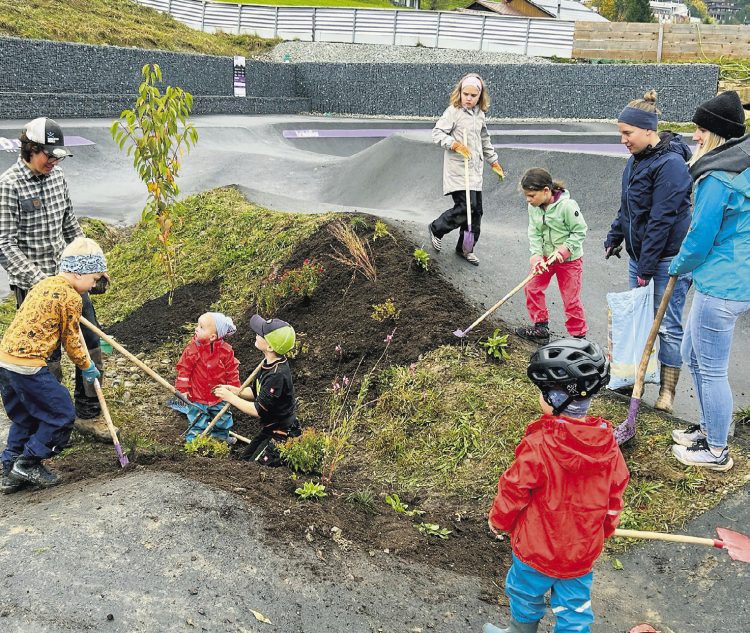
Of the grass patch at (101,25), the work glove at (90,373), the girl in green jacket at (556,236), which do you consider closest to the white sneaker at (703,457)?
the girl in green jacket at (556,236)

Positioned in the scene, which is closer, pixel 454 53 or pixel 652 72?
pixel 652 72

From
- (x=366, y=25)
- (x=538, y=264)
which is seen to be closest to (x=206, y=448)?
(x=538, y=264)

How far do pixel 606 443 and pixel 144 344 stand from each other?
5.60 meters

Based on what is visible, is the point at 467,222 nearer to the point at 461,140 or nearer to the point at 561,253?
the point at 461,140

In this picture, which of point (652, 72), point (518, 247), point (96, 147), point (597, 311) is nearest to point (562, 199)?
point (597, 311)

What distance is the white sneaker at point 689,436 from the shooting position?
4.92 meters

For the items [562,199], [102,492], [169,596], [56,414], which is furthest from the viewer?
[562,199]

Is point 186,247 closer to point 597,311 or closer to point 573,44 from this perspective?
point 597,311

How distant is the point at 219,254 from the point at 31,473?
4.66m

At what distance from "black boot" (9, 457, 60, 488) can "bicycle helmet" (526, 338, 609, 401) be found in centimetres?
320

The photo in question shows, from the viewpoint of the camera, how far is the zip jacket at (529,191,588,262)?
6.03 metres

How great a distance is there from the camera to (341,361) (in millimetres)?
6426

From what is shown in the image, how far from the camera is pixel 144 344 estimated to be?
7.46m

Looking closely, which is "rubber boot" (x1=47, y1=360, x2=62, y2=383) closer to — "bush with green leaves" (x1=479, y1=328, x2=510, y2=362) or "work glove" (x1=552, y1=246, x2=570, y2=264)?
"bush with green leaves" (x1=479, y1=328, x2=510, y2=362)
